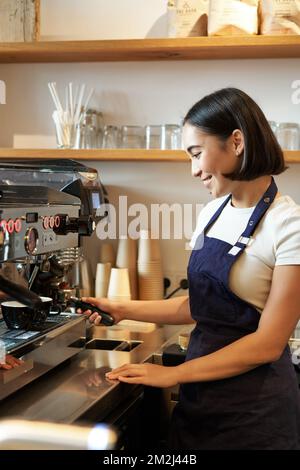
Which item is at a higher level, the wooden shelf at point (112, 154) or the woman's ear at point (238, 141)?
the woman's ear at point (238, 141)

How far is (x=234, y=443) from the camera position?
140 cm

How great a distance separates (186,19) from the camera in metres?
2.28

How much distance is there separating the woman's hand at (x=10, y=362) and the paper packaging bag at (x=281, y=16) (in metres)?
Result: 1.46

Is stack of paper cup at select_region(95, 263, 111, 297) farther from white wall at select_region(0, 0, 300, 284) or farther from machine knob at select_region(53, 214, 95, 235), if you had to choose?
machine knob at select_region(53, 214, 95, 235)

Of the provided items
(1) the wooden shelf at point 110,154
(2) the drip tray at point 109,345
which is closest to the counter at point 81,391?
(2) the drip tray at point 109,345

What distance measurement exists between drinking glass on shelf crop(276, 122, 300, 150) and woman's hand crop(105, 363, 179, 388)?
1165 millimetres

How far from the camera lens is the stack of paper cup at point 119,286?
2.30 meters

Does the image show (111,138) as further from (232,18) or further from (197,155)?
(197,155)

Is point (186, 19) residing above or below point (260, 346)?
above

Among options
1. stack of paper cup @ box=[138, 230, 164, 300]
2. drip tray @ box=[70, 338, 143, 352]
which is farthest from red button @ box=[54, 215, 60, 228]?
stack of paper cup @ box=[138, 230, 164, 300]

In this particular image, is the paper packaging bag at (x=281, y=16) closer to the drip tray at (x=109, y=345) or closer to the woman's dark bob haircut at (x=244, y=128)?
the woman's dark bob haircut at (x=244, y=128)

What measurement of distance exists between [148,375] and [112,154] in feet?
3.69

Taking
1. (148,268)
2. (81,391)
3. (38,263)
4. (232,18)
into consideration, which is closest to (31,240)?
(38,263)

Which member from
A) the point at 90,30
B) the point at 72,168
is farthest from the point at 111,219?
the point at 90,30
